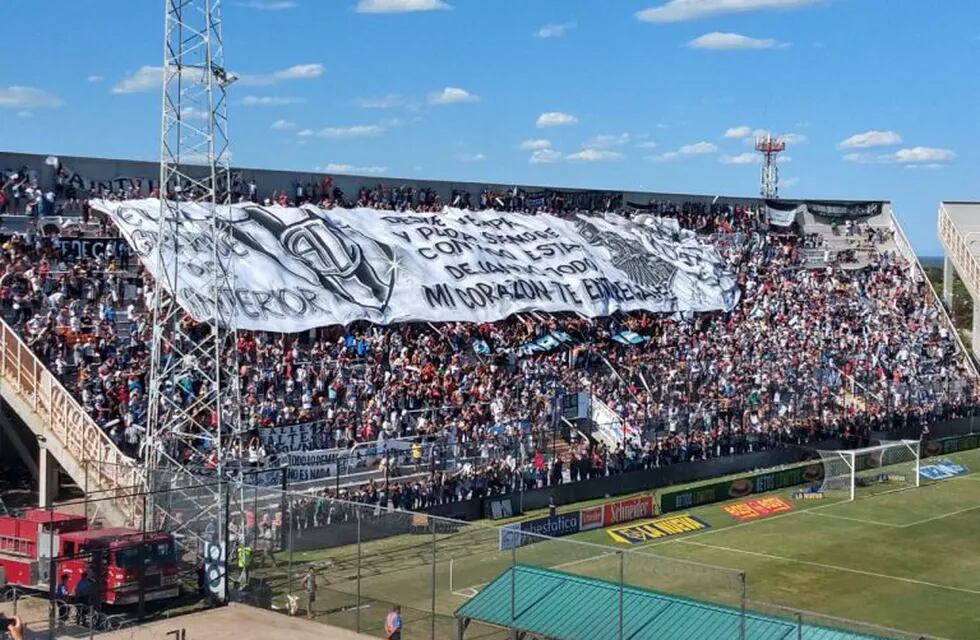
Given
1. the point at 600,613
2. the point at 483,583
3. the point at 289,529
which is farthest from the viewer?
the point at 289,529

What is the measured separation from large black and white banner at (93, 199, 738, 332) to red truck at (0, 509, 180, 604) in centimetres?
922

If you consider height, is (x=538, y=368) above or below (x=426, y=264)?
below

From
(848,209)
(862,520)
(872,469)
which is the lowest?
(862,520)

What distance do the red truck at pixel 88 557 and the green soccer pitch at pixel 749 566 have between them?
7.62 ft

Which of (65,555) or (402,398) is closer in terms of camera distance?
(65,555)

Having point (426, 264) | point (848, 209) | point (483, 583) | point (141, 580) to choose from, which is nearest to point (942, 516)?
point (426, 264)

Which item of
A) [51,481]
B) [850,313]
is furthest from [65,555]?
[850,313]

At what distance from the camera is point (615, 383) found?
163ft

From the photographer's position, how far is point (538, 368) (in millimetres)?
47656

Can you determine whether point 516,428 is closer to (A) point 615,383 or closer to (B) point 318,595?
(A) point 615,383

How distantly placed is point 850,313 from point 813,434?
1435 cm

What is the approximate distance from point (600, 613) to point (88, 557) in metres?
10.2

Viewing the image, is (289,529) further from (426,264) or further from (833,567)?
(426,264)

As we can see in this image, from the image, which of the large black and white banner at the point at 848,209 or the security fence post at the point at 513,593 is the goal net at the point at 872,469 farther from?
the security fence post at the point at 513,593
